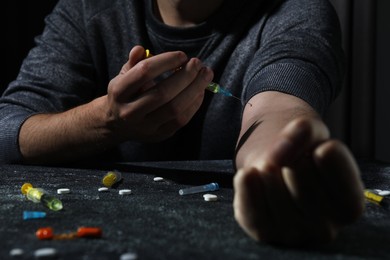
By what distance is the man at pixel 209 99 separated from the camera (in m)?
0.55

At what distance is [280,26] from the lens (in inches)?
45.4

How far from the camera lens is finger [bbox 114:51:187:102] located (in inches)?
33.3

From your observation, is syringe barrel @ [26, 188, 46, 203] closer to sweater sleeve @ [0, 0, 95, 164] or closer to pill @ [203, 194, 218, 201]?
pill @ [203, 194, 218, 201]

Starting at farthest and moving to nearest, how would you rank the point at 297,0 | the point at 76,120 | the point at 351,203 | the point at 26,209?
1. the point at 297,0
2. the point at 76,120
3. the point at 26,209
4. the point at 351,203

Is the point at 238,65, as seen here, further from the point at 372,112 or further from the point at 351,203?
the point at 372,112

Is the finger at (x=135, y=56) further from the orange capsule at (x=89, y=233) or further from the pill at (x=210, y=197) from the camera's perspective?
the orange capsule at (x=89, y=233)

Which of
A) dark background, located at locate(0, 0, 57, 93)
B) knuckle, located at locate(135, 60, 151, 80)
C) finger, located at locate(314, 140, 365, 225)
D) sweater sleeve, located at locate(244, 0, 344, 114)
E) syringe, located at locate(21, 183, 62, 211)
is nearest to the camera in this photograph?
finger, located at locate(314, 140, 365, 225)

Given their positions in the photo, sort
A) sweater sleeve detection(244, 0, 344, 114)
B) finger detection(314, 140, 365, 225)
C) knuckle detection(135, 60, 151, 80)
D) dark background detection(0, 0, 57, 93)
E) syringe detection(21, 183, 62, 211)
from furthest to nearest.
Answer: dark background detection(0, 0, 57, 93) < sweater sleeve detection(244, 0, 344, 114) < knuckle detection(135, 60, 151, 80) < syringe detection(21, 183, 62, 211) < finger detection(314, 140, 365, 225)

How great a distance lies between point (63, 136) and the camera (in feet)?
3.59

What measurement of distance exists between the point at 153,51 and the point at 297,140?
2.73ft

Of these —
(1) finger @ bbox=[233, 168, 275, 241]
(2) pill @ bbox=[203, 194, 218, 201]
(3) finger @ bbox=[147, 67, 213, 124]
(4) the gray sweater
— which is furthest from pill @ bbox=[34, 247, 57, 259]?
(4) the gray sweater

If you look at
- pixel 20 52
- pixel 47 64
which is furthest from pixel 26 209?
pixel 20 52

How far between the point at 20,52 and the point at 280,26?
1.06 metres

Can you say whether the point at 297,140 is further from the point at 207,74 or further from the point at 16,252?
the point at 207,74
